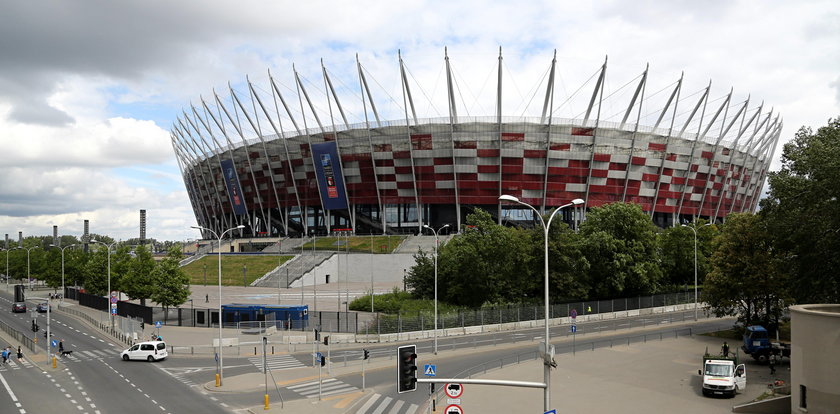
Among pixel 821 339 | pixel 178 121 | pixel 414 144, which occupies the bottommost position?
pixel 821 339

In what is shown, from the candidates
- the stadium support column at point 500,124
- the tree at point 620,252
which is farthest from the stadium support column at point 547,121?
the tree at point 620,252

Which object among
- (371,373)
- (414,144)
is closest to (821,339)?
(371,373)

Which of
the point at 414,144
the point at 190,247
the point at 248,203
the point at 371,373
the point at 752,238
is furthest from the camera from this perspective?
the point at 190,247

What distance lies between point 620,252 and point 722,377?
3461 cm

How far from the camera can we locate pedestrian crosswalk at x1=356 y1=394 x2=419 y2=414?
1099 inches

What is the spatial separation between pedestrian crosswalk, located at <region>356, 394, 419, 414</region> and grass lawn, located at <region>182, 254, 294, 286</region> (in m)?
67.2

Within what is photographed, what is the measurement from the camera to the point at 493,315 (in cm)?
5566

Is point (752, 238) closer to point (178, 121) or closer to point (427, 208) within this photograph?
point (427, 208)

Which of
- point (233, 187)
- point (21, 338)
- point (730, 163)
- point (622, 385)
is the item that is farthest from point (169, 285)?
point (730, 163)

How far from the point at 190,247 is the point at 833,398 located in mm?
150950

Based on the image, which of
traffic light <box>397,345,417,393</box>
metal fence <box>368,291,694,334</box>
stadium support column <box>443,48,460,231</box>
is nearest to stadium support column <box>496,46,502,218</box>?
stadium support column <box>443,48,460,231</box>

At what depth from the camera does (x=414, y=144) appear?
10838 cm

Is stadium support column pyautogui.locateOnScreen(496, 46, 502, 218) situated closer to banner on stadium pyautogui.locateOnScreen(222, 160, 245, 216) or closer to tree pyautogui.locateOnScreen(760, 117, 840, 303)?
banner on stadium pyautogui.locateOnScreen(222, 160, 245, 216)

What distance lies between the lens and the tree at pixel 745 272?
46.1 metres
